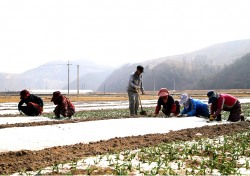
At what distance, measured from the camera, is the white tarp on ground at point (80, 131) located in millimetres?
8219

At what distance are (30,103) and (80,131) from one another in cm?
Result: 532

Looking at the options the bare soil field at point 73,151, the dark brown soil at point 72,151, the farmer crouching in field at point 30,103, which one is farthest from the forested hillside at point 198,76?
the bare soil field at point 73,151

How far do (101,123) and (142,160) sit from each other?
5.38 m

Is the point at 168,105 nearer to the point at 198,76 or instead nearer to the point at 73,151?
the point at 73,151

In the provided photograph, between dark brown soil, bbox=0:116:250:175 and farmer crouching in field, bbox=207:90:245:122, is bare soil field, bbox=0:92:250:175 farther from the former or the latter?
farmer crouching in field, bbox=207:90:245:122

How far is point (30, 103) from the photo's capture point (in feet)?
47.8

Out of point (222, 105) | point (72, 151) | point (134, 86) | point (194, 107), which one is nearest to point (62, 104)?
point (134, 86)

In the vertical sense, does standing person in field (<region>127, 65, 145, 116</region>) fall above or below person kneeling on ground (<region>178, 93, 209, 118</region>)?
above

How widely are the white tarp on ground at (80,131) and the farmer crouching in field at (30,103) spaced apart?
415cm

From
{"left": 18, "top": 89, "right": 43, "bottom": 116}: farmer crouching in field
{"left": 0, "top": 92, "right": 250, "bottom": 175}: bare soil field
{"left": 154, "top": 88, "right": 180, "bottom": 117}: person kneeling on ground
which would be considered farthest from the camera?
{"left": 18, "top": 89, "right": 43, "bottom": 116}: farmer crouching in field

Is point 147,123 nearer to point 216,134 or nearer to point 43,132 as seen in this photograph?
point 216,134

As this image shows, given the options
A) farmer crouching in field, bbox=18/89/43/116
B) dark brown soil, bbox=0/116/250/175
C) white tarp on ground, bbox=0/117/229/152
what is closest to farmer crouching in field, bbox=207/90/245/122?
white tarp on ground, bbox=0/117/229/152

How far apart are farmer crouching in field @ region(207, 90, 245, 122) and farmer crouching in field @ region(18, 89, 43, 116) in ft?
22.2

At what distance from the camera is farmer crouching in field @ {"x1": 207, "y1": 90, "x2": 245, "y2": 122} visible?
12336mm
